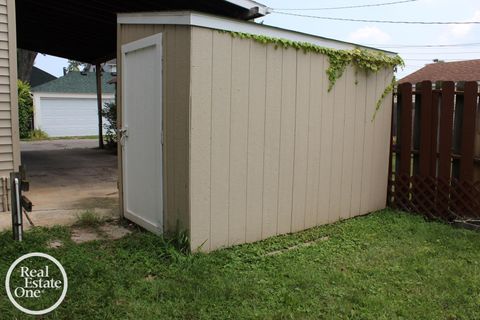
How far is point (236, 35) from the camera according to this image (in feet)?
12.0

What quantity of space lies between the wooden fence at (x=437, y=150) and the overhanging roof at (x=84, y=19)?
2.50m

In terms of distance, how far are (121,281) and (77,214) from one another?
1969 mm

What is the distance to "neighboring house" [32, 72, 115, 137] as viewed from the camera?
2223 cm

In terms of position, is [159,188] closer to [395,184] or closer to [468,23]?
[395,184]

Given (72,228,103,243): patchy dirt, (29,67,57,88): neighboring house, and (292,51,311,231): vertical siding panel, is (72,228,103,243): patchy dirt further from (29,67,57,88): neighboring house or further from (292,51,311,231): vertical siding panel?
(29,67,57,88): neighboring house

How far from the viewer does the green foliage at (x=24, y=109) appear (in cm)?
1845

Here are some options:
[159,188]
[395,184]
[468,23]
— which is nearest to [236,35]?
[159,188]

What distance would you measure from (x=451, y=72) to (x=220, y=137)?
19571 mm

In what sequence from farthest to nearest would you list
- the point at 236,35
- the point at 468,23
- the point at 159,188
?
the point at 468,23, the point at 159,188, the point at 236,35

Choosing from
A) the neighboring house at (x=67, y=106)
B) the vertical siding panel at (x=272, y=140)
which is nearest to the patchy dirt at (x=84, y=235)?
the vertical siding panel at (x=272, y=140)

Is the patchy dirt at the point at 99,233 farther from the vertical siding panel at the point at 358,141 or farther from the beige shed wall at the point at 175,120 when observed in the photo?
the vertical siding panel at the point at 358,141

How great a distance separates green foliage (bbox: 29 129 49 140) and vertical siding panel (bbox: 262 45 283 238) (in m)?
19.2

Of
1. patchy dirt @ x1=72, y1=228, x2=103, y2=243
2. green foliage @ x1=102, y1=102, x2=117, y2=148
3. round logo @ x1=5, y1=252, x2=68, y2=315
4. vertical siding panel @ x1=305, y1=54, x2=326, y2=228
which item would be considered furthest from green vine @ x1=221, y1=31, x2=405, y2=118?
green foliage @ x1=102, y1=102, x2=117, y2=148

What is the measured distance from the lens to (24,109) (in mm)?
19172
